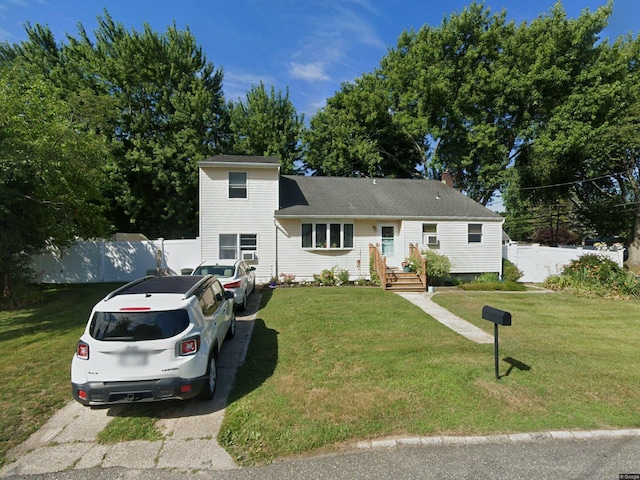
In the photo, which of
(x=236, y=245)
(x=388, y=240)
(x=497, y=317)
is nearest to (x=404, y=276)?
(x=388, y=240)

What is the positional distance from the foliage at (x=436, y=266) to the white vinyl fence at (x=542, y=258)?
17.5ft

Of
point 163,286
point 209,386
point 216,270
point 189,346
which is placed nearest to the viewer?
point 189,346

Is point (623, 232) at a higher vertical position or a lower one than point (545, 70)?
lower

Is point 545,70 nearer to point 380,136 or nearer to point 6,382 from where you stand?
point 380,136

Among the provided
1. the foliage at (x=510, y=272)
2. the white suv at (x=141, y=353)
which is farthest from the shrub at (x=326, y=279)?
the white suv at (x=141, y=353)

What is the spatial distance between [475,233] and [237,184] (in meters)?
12.3

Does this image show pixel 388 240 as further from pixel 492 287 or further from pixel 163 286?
pixel 163 286

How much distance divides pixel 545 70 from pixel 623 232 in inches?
684

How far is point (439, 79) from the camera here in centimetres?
2141

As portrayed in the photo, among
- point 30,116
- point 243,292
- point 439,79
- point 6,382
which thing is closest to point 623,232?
point 439,79

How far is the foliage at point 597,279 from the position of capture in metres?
10.8

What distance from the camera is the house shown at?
1370 centimetres

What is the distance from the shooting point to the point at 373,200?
15930mm

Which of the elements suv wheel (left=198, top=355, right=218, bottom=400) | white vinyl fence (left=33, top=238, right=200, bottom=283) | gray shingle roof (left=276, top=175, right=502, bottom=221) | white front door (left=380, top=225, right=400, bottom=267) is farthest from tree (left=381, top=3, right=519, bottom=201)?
suv wheel (left=198, top=355, right=218, bottom=400)
